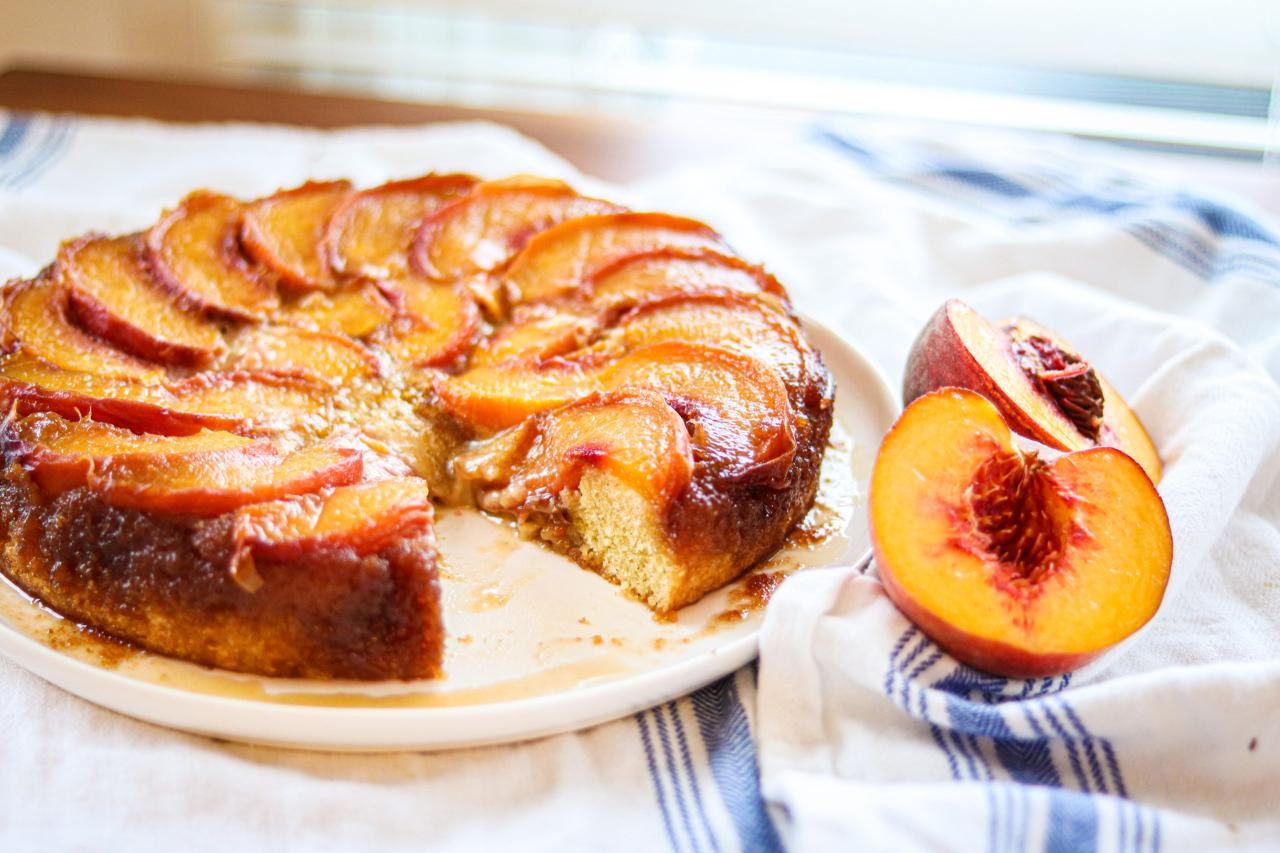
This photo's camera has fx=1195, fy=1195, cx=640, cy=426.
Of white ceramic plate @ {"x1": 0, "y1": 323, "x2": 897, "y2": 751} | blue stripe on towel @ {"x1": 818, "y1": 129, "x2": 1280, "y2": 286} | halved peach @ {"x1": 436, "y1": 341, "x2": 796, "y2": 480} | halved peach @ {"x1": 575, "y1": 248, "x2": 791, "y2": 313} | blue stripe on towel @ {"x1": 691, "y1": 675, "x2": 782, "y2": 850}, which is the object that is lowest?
blue stripe on towel @ {"x1": 691, "y1": 675, "x2": 782, "y2": 850}

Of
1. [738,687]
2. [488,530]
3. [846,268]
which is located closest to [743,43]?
[846,268]

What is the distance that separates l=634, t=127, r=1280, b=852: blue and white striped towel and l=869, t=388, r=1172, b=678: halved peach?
0.09 meters

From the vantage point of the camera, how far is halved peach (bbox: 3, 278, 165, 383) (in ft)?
9.10

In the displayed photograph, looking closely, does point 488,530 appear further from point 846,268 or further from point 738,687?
point 846,268

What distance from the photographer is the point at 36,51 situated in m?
6.47

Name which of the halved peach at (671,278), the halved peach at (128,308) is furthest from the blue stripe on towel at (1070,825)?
the halved peach at (128,308)

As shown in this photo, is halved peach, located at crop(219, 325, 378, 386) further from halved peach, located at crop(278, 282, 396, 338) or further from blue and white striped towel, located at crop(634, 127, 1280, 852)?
blue and white striped towel, located at crop(634, 127, 1280, 852)

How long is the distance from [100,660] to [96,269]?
125 centimetres

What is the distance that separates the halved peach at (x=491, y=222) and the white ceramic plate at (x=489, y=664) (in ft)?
2.86

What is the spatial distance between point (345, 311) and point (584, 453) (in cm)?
95

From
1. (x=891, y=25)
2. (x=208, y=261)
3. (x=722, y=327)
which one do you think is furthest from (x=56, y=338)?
(x=891, y=25)

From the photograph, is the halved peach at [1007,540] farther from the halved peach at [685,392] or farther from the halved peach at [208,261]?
the halved peach at [208,261]

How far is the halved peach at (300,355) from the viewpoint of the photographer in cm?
290

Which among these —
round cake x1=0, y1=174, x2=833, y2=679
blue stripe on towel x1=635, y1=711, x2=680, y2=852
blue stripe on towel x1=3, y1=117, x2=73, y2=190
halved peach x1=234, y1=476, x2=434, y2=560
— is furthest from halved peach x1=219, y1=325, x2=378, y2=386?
blue stripe on towel x1=3, y1=117, x2=73, y2=190
